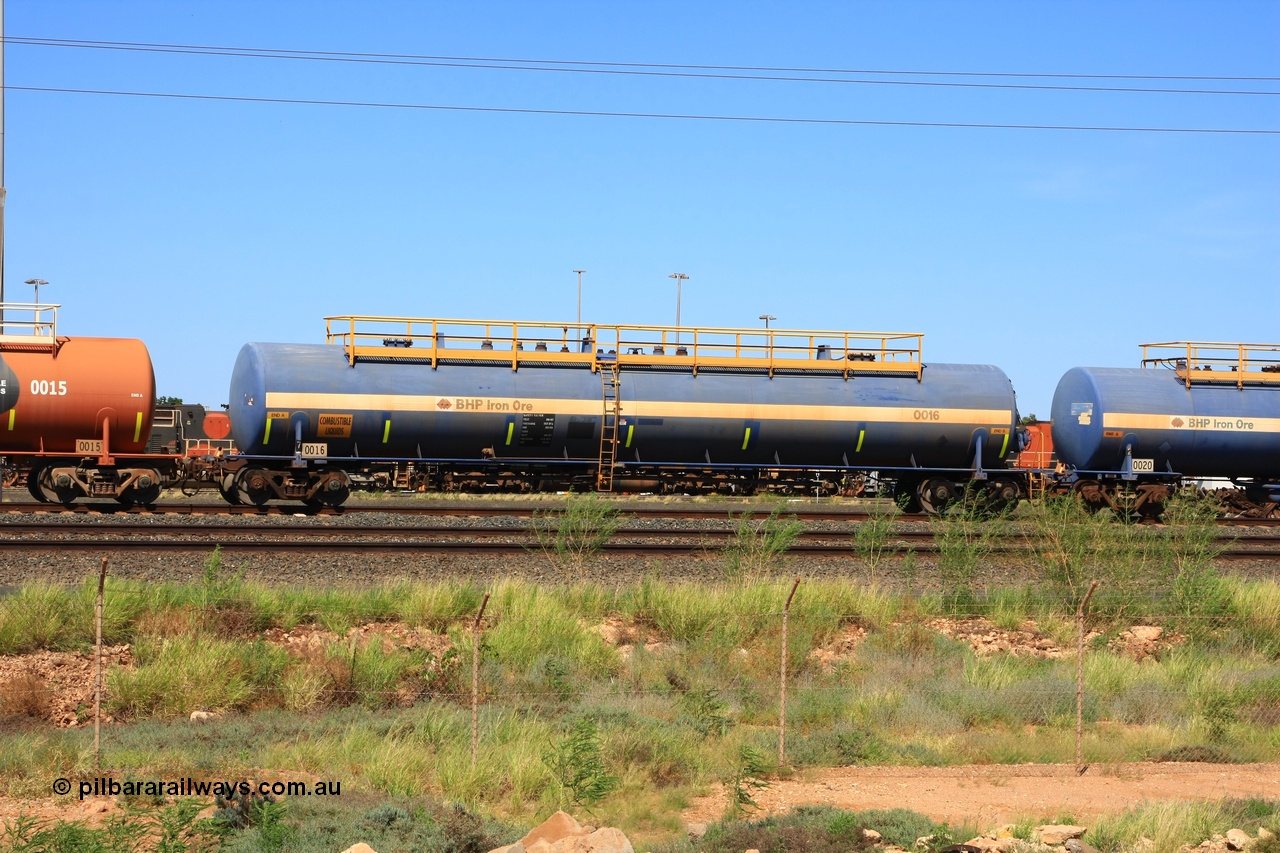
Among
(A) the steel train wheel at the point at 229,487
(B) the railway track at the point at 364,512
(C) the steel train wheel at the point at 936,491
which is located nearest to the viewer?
(B) the railway track at the point at 364,512

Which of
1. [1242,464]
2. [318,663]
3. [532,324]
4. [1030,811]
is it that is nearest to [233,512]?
[532,324]

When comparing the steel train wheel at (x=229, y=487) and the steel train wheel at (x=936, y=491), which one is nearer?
the steel train wheel at (x=229, y=487)

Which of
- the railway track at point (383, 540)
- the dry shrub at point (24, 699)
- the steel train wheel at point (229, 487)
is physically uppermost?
the steel train wheel at point (229, 487)

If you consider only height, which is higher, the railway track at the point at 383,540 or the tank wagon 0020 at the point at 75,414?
the tank wagon 0020 at the point at 75,414

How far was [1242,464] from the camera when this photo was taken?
1117 inches

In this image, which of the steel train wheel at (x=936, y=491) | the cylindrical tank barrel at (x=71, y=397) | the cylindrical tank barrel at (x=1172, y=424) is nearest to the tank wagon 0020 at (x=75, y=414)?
the cylindrical tank barrel at (x=71, y=397)

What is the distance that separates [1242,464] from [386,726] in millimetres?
24896

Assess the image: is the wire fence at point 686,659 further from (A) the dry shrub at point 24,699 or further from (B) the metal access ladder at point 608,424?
(B) the metal access ladder at point 608,424

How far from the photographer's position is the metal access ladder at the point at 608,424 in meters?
25.8

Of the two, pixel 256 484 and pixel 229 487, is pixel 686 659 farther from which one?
pixel 229 487

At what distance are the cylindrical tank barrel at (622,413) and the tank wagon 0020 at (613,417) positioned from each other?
0.03 m

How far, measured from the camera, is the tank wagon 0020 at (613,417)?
81.5 feet

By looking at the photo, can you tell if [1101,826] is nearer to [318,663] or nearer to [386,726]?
[386,726]

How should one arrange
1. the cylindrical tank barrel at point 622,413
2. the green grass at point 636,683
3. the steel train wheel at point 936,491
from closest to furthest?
the green grass at point 636,683 < the cylindrical tank barrel at point 622,413 < the steel train wheel at point 936,491
